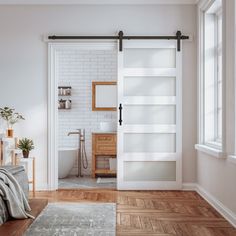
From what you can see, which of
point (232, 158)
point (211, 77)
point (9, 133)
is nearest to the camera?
point (232, 158)

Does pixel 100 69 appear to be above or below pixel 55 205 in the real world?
above

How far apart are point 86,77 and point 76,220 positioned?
3969 mm

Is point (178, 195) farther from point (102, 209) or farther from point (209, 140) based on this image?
point (102, 209)

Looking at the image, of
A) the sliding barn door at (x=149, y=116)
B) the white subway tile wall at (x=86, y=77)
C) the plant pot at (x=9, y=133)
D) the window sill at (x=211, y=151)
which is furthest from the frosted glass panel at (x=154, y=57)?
the plant pot at (x=9, y=133)

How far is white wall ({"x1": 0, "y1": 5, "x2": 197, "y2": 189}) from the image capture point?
6012mm

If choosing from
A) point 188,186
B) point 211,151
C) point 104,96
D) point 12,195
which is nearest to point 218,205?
point 211,151

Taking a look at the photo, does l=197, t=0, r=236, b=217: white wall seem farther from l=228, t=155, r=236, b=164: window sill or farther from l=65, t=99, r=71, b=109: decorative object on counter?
l=65, t=99, r=71, b=109: decorative object on counter

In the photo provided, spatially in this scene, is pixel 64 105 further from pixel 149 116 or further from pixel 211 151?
pixel 211 151

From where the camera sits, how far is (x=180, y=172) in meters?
6.00

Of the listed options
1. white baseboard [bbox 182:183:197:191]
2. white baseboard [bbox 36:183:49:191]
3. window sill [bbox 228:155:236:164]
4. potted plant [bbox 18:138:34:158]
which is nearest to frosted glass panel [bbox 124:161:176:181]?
white baseboard [bbox 182:183:197:191]

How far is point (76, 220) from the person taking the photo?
4207mm

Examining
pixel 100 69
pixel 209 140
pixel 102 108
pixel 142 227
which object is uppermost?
pixel 100 69

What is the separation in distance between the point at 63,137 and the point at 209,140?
10.3 feet

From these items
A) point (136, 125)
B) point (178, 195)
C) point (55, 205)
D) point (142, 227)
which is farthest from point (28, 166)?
point (142, 227)
